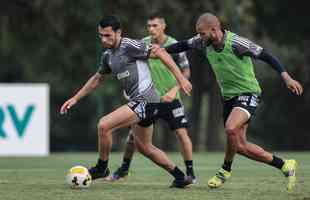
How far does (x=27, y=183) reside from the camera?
14.0m

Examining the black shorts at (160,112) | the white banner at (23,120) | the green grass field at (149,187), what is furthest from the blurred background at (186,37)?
the black shorts at (160,112)

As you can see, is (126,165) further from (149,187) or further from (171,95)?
(149,187)

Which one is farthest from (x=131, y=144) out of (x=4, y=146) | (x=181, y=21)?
(x=181, y=21)

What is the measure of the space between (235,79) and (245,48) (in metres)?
0.47

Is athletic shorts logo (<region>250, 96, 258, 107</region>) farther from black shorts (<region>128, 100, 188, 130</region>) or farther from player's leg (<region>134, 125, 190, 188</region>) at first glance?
player's leg (<region>134, 125, 190, 188</region>)

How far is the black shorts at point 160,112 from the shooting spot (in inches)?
499

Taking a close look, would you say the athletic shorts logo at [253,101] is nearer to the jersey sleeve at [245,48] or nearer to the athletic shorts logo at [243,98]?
the athletic shorts logo at [243,98]

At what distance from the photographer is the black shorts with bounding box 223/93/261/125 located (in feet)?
42.5

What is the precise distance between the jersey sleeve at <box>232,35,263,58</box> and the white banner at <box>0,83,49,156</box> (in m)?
13.5

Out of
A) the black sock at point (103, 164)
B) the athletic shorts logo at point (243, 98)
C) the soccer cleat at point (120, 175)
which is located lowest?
the soccer cleat at point (120, 175)

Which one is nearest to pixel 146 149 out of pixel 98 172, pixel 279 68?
pixel 98 172

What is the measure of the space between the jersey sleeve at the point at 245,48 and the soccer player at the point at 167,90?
1666 mm

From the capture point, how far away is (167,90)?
14.9 m

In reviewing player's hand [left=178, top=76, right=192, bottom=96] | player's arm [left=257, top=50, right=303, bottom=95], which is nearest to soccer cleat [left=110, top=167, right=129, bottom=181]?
player's hand [left=178, top=76, right=192, bottom=96]
